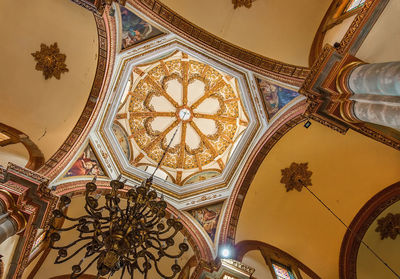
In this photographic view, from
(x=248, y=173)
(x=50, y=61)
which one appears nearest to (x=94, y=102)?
(x=50, y=61)

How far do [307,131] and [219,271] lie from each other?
4.64 meters

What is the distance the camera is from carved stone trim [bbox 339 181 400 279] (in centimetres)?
745

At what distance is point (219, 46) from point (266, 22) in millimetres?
1434

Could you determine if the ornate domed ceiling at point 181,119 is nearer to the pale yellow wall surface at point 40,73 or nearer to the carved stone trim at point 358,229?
the pale yellow wall surface at point 40,73

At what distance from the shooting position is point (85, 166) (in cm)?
839

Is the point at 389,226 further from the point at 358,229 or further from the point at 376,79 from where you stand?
the point at 376,79

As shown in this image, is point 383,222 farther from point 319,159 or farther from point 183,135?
point 183,135

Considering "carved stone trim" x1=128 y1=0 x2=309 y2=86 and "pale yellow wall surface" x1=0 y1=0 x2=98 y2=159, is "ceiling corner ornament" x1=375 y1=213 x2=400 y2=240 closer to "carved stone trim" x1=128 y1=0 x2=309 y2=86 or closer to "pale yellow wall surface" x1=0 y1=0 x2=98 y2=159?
"carved stone trim" x1=128 y1=0 x2=309 y2=86

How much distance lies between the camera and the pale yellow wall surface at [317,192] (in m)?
7.25

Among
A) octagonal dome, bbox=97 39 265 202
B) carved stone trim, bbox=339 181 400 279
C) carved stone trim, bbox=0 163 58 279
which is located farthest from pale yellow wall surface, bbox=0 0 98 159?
carved stone trim, bbox=339 181 400 279

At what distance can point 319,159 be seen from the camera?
7.71 meters

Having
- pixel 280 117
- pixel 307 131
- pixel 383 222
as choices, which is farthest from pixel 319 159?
pixel 383 222

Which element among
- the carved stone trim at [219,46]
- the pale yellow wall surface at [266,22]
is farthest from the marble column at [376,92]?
the pale yellow wall surface at [266,22]

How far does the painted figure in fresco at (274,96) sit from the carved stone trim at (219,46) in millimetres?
463
